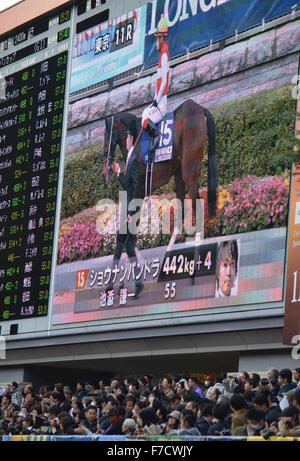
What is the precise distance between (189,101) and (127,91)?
2.85 meters

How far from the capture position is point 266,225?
2020cm

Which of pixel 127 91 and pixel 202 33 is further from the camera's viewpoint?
pixel 127 91

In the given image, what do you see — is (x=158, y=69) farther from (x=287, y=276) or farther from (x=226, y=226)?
(x=287, y=276)

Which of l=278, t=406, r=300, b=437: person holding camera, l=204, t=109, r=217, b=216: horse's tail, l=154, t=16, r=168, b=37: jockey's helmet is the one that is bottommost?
l=278, t=406, r=300, b=437: person holding camera

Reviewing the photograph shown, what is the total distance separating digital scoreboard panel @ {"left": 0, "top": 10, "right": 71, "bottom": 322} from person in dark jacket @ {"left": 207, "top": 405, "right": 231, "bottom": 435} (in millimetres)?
15428

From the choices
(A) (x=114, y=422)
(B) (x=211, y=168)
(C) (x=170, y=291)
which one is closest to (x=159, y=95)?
(B) (x=211, y=168)

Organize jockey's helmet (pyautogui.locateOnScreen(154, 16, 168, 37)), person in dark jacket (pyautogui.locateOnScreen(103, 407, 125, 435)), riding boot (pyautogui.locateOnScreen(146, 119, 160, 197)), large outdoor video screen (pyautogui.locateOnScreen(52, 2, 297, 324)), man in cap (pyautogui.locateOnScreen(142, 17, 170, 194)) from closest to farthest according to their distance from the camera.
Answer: person in dark jacket (pyautogui.locateOnScreen(103, 407, 125, 435)) < large outdoor video screen (pyautogui.locateOnScreen(52, 2, 297, 324)) < riding boot (pyautogui.locateOnScreen(146, 119, 160, 197)) < man in cap (pyautogui.locateOnScreen(142, 17, 170, 194)) < jockey's helmet (pyautogui.locateOnScreen(154, 16, 168, 37))

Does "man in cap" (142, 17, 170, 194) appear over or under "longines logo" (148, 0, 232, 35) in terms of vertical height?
under

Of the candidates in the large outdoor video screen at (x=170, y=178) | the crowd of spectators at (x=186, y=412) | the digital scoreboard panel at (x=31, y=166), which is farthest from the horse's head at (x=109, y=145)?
the crowd of spectators at (x=186, y=412)

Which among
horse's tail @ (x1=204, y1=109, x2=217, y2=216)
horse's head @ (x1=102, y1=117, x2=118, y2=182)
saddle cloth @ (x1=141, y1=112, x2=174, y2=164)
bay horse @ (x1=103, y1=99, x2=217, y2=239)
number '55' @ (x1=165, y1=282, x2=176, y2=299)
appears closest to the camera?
horse's tail @ (x1=204, y1=109, x2=217, y2=216)

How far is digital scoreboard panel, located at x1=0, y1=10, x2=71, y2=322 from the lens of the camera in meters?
27.6

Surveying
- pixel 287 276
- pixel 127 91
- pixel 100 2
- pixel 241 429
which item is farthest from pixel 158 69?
pixel 241 429

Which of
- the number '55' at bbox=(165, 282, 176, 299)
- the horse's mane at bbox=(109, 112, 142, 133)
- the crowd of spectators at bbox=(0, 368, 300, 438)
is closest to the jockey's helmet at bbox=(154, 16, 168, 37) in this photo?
the horse's mane at bbox=(109, 112, 142, 133)

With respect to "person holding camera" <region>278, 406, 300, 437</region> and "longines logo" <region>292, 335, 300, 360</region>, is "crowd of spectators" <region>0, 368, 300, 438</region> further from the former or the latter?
"longines logo" <region>292, 335, 300, 360</region>
